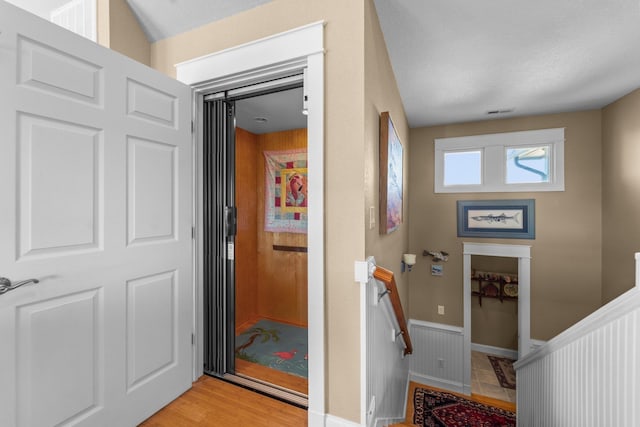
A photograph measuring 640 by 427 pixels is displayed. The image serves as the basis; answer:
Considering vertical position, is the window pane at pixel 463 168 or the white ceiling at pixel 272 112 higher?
the white ceiling at pixel 272 112

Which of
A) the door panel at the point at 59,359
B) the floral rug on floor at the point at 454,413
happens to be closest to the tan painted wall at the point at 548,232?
the floral rug on floor at the point at 454,413

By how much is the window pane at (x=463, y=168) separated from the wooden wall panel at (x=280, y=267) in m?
2.11

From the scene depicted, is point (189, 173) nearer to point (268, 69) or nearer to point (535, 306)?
point (268, 69)

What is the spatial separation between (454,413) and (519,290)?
1.74m

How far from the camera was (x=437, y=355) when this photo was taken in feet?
12.7

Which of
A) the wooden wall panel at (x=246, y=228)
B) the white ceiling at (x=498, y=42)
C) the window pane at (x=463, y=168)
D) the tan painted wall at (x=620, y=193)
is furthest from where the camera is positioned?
the window pane at (x=463, y=168)

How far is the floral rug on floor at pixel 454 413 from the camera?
288 centimetres

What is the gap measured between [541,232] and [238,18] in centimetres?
402

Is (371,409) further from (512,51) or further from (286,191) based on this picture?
(512,51)

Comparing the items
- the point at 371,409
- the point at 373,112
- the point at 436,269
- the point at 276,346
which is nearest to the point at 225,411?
the point at 371,409

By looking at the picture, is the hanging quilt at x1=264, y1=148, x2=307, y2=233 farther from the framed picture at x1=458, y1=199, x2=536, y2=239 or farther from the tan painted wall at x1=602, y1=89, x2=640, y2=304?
the tan painted wall at x1=602, y1=89, x2=640, y2=304

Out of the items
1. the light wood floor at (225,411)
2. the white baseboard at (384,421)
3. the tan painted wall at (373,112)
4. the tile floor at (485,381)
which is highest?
the tan painted wall at (373,112)

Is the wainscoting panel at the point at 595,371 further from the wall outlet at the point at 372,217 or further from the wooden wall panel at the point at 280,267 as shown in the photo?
the wooden wall panel at the point at 280,267

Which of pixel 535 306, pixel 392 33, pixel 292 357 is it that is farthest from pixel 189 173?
pixel 535 306
